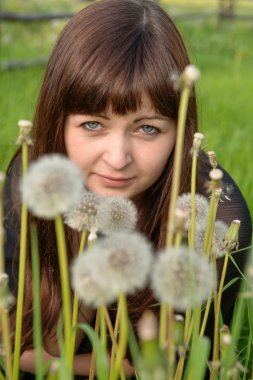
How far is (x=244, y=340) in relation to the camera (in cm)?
199

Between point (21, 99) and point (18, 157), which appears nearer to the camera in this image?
point (18, 157)

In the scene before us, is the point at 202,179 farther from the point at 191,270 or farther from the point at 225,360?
the point at 191,270

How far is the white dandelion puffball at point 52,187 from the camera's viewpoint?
2.32 feet

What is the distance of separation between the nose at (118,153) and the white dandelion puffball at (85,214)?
0.58 meters

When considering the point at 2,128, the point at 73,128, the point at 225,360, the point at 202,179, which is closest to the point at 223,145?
the point at 2,128


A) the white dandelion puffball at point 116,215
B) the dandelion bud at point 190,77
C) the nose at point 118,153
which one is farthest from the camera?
the nose at point 118,153

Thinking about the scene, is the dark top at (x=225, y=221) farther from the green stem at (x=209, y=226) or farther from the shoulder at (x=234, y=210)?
the green stem at (x=209, y=226)

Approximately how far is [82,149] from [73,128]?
10 cm

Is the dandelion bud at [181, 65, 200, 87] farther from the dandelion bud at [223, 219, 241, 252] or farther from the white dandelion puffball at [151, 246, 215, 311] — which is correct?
the dandelion bud at [223, 219, 241, 252]

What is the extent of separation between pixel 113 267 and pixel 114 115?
1009 mm

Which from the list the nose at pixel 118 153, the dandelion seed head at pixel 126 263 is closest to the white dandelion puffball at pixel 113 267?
the dandelion seed head at pixel 126 263

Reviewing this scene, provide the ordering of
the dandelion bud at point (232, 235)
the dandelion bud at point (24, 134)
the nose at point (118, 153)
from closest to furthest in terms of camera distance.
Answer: the dandelion bud at point (24, 134) → the dandelion bud at point (232, 235) → the nose at point (118, 153)

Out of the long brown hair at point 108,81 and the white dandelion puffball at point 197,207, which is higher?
the long brown hair at point 108,81

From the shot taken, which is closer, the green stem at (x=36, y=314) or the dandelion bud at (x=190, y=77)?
the dandelion bud at (x=190, y=77)
